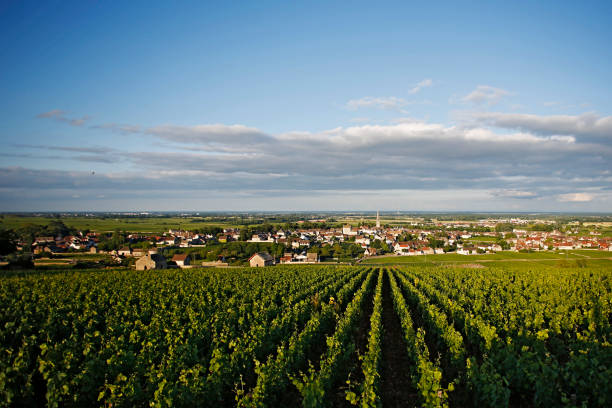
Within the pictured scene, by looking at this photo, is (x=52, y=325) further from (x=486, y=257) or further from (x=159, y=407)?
(x=486, y=257)

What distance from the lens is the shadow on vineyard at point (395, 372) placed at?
32.9 feet

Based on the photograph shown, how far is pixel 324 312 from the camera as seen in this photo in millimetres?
16484

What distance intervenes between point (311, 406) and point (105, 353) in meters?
7.65

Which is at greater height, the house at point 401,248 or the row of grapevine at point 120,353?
the row of grapevine at point 120,353

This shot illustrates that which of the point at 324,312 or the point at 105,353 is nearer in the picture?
the point at 105,353

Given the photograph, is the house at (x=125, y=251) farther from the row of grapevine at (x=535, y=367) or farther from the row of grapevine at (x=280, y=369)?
the row of grapevine at (x=535, y=367)

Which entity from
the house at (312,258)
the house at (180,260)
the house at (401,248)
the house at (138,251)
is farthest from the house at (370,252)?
the house at (138,251)

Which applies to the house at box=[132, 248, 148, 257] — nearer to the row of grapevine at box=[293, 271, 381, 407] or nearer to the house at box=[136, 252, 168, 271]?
the house at box=[136, 252, 168, 271]

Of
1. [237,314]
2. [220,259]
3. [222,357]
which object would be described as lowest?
[220,259]

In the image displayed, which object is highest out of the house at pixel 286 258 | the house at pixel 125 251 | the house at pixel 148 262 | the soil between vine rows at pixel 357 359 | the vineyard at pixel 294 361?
the vineyard at pixel 294 361

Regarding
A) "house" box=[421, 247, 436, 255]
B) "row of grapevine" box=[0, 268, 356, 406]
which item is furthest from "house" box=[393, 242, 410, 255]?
"row of grapevine" box=[0, 268, 356, 406]

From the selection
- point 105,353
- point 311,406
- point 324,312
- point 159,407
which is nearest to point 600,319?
point 324,312

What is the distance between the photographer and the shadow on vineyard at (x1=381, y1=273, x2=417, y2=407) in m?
10.0

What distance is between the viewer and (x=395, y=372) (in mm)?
12062
